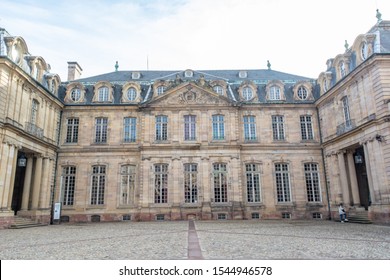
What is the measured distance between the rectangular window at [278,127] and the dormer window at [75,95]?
1564cm

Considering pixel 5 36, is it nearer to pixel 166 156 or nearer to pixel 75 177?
pixel 75 177

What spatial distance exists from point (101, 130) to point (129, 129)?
217 cm

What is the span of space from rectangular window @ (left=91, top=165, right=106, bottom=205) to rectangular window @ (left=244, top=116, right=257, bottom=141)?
1126 cm

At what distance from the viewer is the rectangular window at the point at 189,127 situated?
2231 centimetres

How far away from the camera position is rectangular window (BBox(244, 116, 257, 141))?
2273 cm

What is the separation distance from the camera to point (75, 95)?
23.4m

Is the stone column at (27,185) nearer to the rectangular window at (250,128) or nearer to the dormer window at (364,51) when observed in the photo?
the rectangular window at (250,128)

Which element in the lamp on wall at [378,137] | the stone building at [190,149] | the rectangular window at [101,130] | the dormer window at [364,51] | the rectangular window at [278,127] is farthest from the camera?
the rectangular window at [278,127]

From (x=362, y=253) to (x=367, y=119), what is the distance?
1118cm

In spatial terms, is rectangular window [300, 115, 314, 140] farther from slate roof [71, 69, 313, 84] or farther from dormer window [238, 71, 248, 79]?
dormer window [238, 71, 248, 79]

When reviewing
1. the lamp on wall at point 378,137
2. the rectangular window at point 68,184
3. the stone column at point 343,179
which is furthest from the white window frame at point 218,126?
the rectangular window at point 68,184

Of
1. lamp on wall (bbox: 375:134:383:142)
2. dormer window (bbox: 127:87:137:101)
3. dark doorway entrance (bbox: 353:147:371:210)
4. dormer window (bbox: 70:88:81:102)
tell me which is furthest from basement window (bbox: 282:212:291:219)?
dormer window (bbox: 70:88:81:102)

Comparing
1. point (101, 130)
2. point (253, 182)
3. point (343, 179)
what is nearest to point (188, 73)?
point (101, 130)

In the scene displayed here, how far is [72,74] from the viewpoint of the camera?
27.1 m
